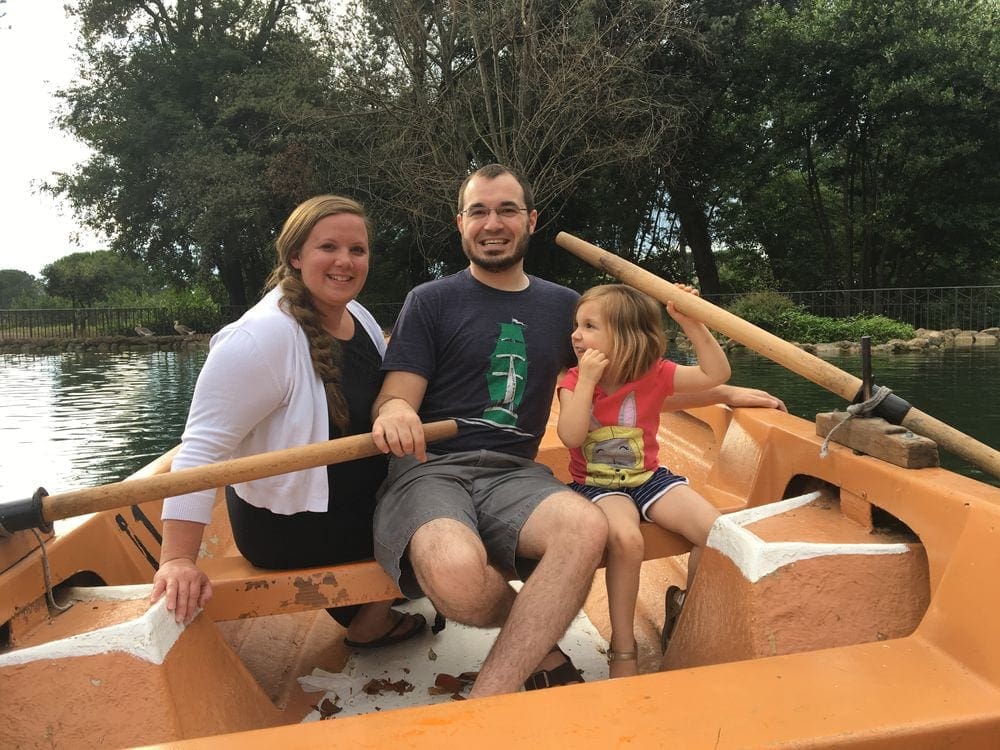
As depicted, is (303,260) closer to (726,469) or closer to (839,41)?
(726,469)

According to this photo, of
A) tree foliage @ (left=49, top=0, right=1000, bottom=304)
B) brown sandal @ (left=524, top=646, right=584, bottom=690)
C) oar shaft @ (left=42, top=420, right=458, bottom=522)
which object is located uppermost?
tree foliage @ (left=49, top=0, right=1000, bottom=304)

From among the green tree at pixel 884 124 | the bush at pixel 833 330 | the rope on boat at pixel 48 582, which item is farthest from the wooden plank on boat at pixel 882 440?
the green tree at pixel 884 124

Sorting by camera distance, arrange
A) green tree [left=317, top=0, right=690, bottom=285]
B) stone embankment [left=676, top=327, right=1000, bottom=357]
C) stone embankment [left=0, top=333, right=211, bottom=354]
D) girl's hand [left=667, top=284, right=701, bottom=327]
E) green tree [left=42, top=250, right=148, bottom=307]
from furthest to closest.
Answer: green tree [left=42, top=250, right=148, bottom=307] → stone embankment [left=0, top=333, right=211, bottom=354] → green tree [left=317, top=0, right=690, bottom=285] → stone embankment [left=676, top=327, right=1000, bottom=357] → girl's hand [left=667, top=284, right=701, bottom=327]

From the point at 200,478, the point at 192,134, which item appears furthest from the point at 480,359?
the point at 192,134

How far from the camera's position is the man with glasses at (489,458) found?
58.2 inches

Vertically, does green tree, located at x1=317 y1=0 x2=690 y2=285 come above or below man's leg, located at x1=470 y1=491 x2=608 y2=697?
above

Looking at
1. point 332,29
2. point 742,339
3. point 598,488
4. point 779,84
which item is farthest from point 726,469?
point 779,84

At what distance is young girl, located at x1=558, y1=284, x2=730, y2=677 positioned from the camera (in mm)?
1765

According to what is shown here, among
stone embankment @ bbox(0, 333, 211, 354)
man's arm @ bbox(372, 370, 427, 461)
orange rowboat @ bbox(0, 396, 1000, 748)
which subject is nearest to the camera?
orange rowboat @ bbox(0, 396, 1000, 748)

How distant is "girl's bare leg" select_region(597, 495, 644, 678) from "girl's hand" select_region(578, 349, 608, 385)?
320 millimetres

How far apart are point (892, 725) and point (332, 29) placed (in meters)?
15.2

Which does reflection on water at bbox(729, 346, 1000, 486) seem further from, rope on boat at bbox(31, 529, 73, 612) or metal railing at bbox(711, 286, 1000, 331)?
rope on boat at bbox(31, 529, 73, 612)

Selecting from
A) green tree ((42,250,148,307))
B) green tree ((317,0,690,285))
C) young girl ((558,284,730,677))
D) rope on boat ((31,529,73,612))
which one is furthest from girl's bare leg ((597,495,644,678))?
green tree ((42,250,148,307))

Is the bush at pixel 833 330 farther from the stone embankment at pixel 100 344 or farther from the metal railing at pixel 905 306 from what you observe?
the stone embankment at pixel 100 344
